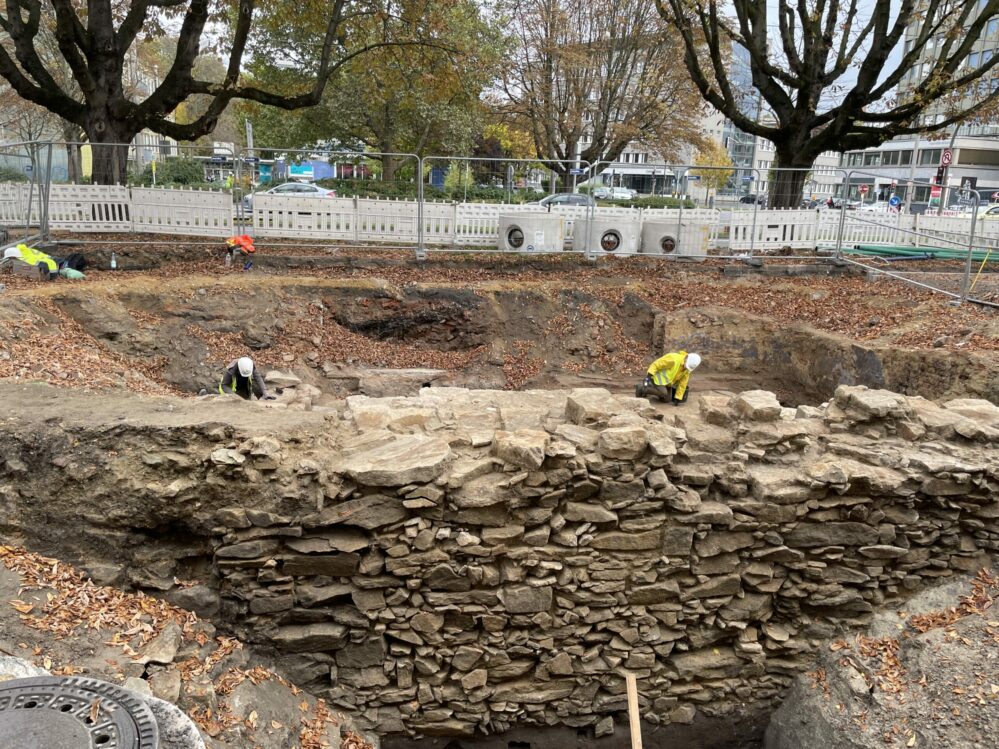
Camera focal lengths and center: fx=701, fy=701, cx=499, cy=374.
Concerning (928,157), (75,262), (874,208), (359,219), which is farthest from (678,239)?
(928,157)

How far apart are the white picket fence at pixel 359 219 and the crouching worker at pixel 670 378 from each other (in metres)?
8.22

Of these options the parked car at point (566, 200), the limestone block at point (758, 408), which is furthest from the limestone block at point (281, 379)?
the parked car at point (566, 200)

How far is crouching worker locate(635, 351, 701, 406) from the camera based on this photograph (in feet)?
25.4

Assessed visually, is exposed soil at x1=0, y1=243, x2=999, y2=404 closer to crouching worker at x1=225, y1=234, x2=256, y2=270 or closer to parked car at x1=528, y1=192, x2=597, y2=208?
crouching worker at x1=225, y1=234, x2=256, y2=270

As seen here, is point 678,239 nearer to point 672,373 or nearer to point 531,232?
point 531,232

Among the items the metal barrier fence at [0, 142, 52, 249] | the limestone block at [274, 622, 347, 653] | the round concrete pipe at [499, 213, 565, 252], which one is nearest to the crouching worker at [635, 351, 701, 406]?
the limestone block at [274, 622, 347, 653]

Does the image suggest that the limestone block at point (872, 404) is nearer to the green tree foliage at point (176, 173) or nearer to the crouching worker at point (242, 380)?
the crouching worker at point (242, 380)

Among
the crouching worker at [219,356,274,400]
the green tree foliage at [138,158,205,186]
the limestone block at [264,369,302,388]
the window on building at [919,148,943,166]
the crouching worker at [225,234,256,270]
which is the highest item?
the window on building at [919,148,943,166]

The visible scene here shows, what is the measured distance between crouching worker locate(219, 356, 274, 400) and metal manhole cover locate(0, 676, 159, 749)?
4934mm

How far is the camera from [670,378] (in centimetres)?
786

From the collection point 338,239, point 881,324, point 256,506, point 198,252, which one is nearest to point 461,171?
point 338,239

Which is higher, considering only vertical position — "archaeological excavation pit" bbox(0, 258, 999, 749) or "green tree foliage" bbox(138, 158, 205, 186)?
"green tree foliage" bbox(138, 158, 205, 186)

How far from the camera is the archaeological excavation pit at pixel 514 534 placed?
5.29 metres

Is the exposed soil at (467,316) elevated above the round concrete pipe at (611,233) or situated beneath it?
situated beneath
